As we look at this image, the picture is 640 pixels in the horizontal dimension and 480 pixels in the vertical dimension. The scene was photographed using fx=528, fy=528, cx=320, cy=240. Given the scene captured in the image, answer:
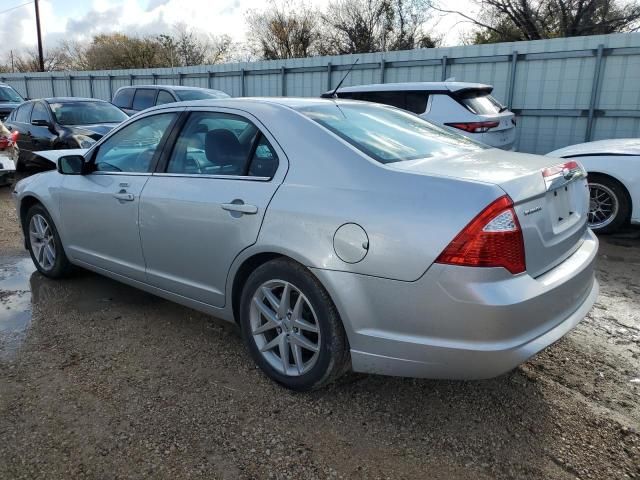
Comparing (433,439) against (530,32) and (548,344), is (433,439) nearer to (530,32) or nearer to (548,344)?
(548,344)

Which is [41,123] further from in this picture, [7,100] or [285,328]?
[285,328]

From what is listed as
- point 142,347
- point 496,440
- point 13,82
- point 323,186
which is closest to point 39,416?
point 142,347

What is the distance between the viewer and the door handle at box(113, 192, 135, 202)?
11.7 ft

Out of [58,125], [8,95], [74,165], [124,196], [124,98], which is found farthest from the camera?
[8,95]

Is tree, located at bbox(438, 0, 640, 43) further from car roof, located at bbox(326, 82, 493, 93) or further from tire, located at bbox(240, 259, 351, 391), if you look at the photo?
tire, located at bbox(240, 259, 351, 391)

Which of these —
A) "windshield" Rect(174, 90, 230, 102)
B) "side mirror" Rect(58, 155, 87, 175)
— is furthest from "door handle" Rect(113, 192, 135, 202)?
"windshield" Rect(174, 90, 230, 102)

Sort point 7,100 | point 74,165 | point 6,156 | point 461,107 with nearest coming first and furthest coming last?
point 74,165
point 461,107
point 6,156
point 7,100

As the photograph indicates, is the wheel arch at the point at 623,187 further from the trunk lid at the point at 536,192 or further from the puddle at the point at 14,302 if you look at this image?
the puddle at the point at 14,302

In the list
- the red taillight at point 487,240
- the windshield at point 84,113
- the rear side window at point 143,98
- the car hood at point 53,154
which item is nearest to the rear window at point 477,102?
Result: the car hood at point 53,154

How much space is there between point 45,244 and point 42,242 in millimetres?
Result: 56

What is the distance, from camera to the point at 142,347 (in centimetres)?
346

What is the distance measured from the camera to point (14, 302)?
4.24 m

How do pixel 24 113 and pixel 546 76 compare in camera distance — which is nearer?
pixel 546 76

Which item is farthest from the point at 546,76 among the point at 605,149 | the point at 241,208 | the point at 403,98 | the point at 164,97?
the point at 241,208
